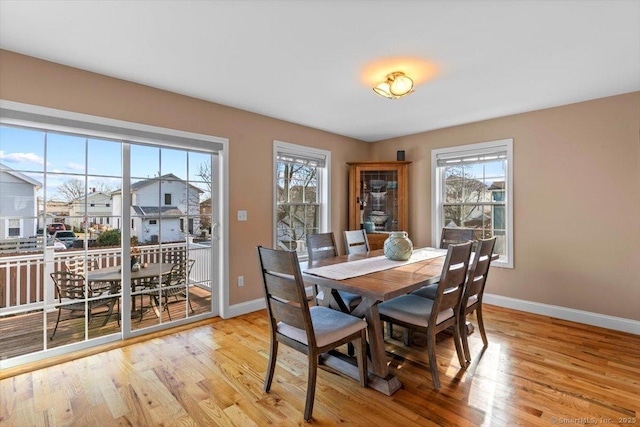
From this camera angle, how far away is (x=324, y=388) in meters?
2.08

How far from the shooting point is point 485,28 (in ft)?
6.46

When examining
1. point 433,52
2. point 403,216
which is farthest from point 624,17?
point 403,216

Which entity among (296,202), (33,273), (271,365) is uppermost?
(296,202)

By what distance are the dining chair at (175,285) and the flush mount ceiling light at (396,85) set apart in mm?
2618

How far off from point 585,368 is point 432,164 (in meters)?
2.87

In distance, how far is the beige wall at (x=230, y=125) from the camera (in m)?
2.36

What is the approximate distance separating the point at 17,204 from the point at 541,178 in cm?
506

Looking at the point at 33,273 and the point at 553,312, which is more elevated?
the point at 33,273

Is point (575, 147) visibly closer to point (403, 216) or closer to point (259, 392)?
point (403, 216)

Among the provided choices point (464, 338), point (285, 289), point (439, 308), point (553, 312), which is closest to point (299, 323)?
point (285, 289)

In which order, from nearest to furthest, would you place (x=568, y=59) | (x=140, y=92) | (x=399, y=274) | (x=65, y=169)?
1. (x=399, y=274)
2. (x=568, y=59)
3. (x=65, y=169)
4. (x=140, y=92)

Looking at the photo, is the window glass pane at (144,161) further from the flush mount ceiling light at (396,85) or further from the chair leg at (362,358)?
the chair leg at (362,358)

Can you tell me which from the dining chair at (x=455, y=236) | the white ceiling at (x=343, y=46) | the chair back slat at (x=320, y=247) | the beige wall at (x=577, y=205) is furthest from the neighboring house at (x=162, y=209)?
the beige wall at (x=577, y=205)

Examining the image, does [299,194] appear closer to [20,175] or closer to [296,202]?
[296,202]
